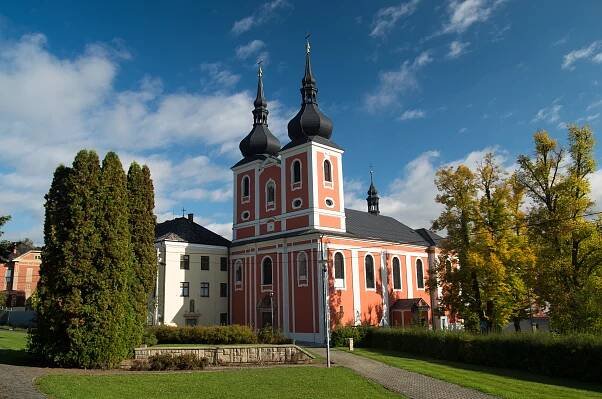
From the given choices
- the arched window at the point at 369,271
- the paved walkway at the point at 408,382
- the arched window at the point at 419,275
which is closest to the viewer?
the paved walkway at the point at 408,382

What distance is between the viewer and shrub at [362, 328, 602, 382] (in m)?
19.4

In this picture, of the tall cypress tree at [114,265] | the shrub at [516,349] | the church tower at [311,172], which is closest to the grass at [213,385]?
the tall cypress tree at [114,265]

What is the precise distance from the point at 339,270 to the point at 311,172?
24.3ft

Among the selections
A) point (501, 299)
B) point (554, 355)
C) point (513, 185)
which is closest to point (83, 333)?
point (554, 355)

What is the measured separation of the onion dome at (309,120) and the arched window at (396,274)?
1178cm

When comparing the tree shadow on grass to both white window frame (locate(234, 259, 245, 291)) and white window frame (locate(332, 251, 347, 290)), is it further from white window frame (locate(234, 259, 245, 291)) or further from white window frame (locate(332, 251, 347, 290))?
white window frame (locate(234, 259, 245, 291))

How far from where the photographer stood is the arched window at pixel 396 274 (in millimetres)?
42125

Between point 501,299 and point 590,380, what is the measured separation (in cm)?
875

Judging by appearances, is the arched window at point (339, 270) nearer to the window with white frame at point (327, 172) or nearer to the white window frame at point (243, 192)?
the window with white frame at point (327, 172)

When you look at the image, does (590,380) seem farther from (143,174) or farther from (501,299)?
(143,174)

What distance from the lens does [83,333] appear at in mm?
18609

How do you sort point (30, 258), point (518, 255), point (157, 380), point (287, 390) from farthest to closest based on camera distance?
point (30, 258) < point (518, 255) < point (157, 380) < point (287, 390)

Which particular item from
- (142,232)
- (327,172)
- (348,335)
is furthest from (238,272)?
(142,232)

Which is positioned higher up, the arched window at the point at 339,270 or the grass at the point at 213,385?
the arched window at the point at 339,270
